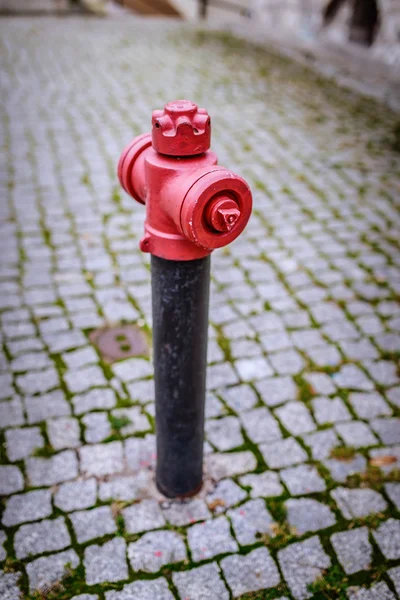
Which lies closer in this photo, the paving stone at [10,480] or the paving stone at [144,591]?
the paving stone at [144,591]

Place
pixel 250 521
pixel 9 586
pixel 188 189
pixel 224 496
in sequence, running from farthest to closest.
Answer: pixel 224 496 → pixel 250 521 → pixel 9 586 → pixel 188 189

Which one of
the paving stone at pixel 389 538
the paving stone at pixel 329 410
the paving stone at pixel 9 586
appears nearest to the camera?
the paving stone at pixel 9 586

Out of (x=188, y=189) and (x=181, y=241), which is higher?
(x=188, y=189)

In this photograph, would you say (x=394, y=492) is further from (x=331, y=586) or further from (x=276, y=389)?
(x=276, y=389)

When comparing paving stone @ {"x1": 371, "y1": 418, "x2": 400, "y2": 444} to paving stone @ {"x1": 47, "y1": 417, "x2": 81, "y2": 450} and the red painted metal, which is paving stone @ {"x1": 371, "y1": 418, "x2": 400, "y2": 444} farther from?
the red painted metal

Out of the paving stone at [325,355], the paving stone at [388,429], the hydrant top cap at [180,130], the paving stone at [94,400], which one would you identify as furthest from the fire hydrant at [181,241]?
the paving stone at [325,355]

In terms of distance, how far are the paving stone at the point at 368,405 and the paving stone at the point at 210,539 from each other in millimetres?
1189

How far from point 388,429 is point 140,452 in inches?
60.8

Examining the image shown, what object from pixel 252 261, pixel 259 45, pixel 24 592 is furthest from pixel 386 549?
pixel 259 45

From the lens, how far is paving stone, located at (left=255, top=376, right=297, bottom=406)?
11.0 feet

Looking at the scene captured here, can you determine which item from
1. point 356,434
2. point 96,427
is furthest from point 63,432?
point 356,434

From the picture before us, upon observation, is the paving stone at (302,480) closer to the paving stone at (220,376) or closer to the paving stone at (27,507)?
the paving stone at (220,376)

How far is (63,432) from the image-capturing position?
3.07m

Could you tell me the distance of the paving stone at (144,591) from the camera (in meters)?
2.33
